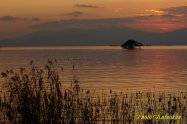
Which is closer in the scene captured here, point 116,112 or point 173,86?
point 116,112

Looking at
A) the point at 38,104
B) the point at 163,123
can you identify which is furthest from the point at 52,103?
the point at 163,123

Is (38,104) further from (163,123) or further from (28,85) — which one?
(163,123)

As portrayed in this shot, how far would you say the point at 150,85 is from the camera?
37.7 meters

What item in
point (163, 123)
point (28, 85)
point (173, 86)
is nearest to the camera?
point (163, 123)

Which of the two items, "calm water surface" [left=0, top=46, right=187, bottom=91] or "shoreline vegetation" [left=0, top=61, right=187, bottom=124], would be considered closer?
"shoreline vegetation" [left=0, top=61, right=187, bottom=124]

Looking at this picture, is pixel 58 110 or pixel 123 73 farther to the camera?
pixel 123 73

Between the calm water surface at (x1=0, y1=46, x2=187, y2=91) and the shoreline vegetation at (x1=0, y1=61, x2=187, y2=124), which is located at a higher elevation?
the shoreline vegetation at (x1=0, y1=61, x2=187, y2=124)

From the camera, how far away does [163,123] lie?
1563 cm

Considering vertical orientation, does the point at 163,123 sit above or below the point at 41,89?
below

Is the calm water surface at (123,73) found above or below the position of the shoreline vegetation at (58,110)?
below

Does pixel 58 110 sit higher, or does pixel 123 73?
pixel 58 110

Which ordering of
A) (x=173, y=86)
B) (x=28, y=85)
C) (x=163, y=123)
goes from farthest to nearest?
(x=173, y=86) → (x=28, y=85) → (x=163, y=123)

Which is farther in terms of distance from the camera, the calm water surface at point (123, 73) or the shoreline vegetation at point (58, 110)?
the calm water surface at point (123, 73)

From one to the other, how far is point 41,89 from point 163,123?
4914 mm
